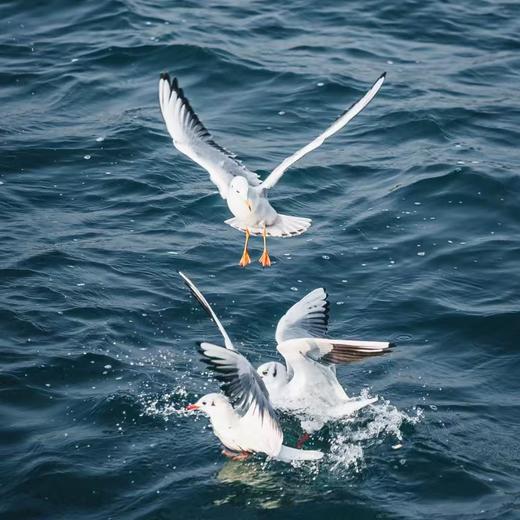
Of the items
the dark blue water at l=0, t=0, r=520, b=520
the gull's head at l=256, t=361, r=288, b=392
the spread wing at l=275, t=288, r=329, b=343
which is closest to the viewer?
the dark blue water at l=0, t=0, r=520, b=520

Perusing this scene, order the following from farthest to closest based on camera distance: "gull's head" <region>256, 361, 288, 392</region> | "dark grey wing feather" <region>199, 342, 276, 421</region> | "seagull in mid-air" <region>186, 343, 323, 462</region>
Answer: "gull's head" <region>256, 361, 288, 392</region> < "seagull in mid-air" <region>186, 343, 323, 462</region> < "dark grey wing feather" <region>199, 342, 276, 421</region>

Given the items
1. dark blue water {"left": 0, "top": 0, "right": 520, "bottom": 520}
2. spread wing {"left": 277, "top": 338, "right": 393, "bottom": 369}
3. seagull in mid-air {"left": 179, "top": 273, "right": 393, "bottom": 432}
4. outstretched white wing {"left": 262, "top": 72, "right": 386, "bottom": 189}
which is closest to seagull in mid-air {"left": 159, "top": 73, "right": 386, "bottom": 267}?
outstretched white wing {"left": 262, "top": 72, "right": 386, "bottom": 189}

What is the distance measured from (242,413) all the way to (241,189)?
7.16ft

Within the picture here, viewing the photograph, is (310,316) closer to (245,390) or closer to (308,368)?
(308,368)

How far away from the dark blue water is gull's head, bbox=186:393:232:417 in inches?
17.6

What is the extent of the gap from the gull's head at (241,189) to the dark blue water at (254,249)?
5.63 feet

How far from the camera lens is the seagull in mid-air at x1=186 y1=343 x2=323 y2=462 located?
8984 millimetres

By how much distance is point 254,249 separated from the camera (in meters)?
13.8

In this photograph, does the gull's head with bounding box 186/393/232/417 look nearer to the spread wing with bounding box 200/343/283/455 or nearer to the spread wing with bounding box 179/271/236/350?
the spread wing with bounding box 200/343/283/455

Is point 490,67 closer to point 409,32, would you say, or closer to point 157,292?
point 409,32

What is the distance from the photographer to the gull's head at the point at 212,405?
9.91 metres

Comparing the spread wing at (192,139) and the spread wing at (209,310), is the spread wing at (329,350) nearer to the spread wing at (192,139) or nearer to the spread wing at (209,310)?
the spread wing at (209,310)

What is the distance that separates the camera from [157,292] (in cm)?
1267

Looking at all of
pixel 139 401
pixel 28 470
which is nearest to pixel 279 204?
pixel 139 401
